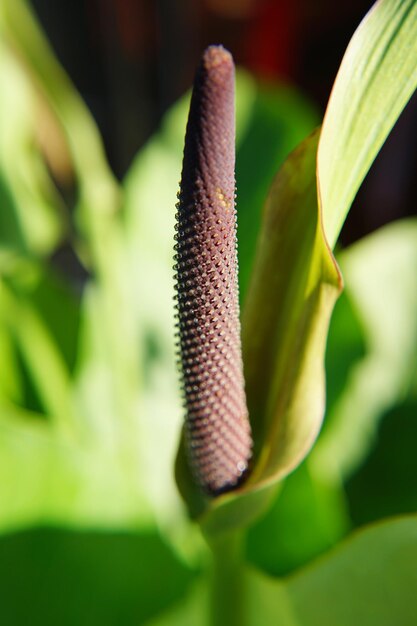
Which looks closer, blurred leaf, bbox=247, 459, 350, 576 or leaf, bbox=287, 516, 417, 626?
leaf, bbox=287, 516, 417, 626

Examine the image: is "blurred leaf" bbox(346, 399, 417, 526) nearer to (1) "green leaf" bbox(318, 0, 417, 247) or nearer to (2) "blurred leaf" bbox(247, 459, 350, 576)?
(2) "blurred leaf" bbox(247, 459, 350, 576)

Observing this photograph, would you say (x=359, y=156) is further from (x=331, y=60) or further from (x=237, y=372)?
(x=331, y=60)

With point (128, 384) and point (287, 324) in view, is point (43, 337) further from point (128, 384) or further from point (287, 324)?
point (287, 324)

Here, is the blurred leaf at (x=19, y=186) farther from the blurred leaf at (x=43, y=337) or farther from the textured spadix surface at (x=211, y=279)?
the textured spadix surface at (x=211, y=279)

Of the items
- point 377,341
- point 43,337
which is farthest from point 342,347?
point 43,337

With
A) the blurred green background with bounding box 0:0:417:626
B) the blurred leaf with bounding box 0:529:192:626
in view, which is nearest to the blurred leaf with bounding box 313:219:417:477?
the blurred green background with bounding box 0:0:417:626
